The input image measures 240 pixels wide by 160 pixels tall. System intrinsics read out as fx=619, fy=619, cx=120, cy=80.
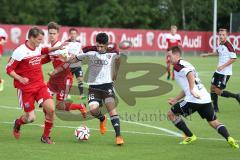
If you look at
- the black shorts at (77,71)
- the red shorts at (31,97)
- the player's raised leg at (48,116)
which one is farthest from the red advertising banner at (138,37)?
the player's raised leg at (48,116)

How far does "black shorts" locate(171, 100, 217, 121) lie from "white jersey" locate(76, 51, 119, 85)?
131 cm

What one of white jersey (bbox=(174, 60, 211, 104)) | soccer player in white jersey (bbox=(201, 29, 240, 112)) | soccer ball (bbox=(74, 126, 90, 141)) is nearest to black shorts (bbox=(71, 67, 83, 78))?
soccer player in white jersey (bbox=(201, 29, 240, 112))

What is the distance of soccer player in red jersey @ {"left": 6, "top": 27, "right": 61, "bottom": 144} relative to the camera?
35.0 ft

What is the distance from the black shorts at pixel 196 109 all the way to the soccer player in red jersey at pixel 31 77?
7.15ft

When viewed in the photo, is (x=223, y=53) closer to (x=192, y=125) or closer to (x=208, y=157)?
(x=192, y=125)

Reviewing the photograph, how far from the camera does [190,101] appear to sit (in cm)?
1064

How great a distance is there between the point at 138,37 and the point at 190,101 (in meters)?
37.1

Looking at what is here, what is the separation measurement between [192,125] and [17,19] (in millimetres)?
44461

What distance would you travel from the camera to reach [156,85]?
23.5m

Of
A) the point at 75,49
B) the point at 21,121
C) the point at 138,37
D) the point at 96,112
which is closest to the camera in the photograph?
the point at 21,121

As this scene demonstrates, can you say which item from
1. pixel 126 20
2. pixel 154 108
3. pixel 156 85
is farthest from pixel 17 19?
pixel 154 108

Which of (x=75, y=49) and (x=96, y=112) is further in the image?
(x=75, y=49)

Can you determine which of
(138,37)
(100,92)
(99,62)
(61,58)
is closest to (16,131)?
(100,92)

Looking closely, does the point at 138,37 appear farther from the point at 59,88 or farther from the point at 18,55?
the point at 18,55
